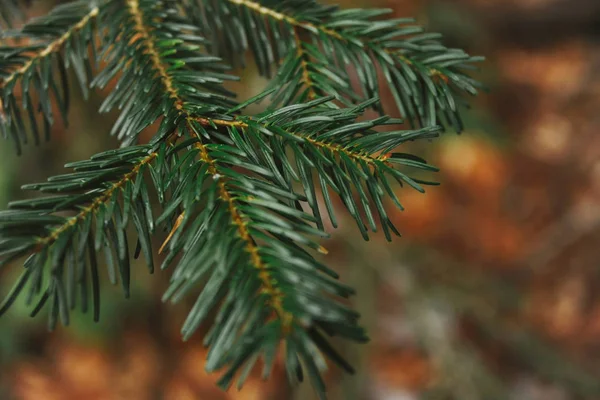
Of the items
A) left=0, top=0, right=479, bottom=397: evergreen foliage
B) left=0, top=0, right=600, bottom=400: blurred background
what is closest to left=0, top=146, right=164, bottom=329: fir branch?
left=0, top=0, right=479, bottom=397: evergreen foliage

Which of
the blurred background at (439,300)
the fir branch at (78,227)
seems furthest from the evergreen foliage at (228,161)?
the blurred background at (439,300)

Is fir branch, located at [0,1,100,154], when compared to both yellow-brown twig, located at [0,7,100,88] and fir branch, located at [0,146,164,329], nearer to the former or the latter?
yellow-brown twig, located at [0,7,100,88]

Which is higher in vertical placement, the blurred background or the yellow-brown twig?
the yellow-brown twig

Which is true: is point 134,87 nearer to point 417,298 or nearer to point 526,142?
point 417,298

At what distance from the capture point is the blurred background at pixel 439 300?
1.84 meters

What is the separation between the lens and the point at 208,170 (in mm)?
444

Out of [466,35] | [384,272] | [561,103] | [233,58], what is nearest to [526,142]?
[561,103]

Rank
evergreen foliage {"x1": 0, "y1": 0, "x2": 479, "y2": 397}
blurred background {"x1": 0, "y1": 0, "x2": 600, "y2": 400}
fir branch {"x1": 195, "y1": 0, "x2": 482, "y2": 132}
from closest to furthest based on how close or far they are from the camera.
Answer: evergreen foliage {"x1": 0, "y1": 0, "x2": 479, "y2": 397}, fir branch {"x1": 195, "y1": 0, "x2": 482, "y2": 132}, blurred background {"x1": 0, "y1": 0, "x2": 600, "y2": 400}

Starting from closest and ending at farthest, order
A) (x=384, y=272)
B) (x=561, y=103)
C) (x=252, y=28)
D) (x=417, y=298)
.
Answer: (x=252, y=28) < (x=417, y=298) < (x=384, y=272) < (x=561, y=103)

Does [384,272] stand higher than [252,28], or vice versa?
[252,28]

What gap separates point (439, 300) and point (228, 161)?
5.19ft

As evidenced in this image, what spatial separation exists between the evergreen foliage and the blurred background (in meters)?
1.30

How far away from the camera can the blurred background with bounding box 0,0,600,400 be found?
1.84 meters

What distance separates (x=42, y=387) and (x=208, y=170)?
1887 millimetres
